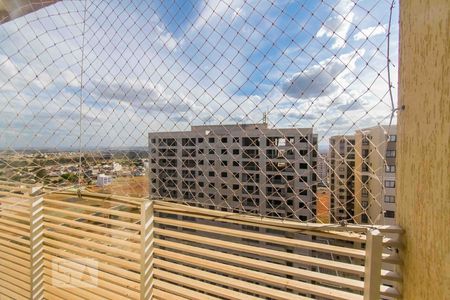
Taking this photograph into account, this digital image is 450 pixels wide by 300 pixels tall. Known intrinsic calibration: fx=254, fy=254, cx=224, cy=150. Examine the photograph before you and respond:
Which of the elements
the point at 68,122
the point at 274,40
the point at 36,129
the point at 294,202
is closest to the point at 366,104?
the point at 274,40

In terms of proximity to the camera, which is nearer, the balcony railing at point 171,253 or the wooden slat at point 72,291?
the balcony railing at point 171,253

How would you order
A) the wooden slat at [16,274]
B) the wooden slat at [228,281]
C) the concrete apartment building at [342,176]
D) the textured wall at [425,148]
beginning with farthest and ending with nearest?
the wooden slat at [16,274] → the concrete apartment building at [342,176] → the wooden slat at [228,281] → the textured wall at [425,148]

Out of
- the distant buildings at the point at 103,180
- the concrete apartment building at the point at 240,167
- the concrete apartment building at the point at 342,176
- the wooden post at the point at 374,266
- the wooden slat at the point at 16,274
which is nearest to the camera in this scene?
the wooden post at the point at 374,266

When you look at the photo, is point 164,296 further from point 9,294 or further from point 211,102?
point 9,294

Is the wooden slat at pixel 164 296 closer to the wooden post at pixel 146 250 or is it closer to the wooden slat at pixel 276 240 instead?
the wooden post at pixel 146 250

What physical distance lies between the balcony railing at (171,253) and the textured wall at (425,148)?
0.09 metres

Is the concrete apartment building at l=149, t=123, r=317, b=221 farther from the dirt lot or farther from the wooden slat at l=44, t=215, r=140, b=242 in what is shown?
the wooden slat at l=44, t=215, r=140, b=242

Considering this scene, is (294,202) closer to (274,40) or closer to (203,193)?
(203,193)

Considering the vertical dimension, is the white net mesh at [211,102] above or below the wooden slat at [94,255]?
above

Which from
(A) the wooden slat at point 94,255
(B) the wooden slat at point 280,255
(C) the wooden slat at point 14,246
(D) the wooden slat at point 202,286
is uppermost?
(B) the wooden slat at point 280,255

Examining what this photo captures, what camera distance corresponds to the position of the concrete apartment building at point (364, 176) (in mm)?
882

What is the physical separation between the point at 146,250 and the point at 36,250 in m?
0.80

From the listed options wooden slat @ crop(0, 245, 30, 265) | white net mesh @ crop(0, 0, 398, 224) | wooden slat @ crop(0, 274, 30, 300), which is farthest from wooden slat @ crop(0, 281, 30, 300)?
white net mesh @ crop(0, 0, 398, 224)

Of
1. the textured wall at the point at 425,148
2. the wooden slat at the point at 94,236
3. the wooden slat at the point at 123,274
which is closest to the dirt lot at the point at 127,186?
the wooden slat at the point at 94,236
